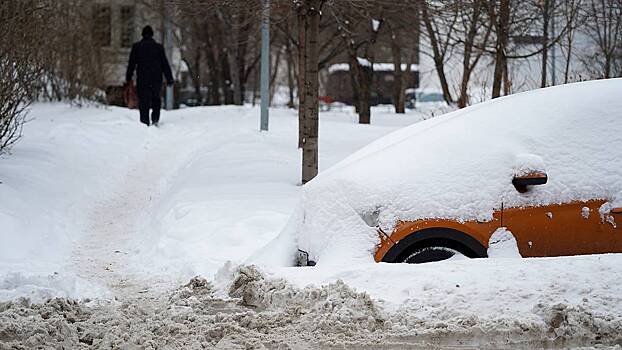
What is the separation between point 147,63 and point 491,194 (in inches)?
565

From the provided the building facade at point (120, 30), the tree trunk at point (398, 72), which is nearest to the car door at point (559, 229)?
the tree trunk at point (398, 72)

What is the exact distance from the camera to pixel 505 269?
549cm

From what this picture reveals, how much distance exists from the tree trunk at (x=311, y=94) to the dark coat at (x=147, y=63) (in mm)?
9080

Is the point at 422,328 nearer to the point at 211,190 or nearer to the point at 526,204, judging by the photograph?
the point at 526,204

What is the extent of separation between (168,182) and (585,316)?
851cm

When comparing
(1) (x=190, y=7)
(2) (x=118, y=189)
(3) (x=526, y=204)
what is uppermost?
(1) (x=190, y=7)

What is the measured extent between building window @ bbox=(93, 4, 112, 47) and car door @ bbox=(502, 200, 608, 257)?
18062 millimetres

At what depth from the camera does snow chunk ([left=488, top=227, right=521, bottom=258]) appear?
5973mm

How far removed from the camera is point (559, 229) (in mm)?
6000

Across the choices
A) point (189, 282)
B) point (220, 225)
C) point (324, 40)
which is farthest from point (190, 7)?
point (324, 40)

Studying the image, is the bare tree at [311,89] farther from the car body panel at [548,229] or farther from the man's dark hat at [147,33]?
the man's dark hat at [147,33]

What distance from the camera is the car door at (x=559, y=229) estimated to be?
597 centimetres

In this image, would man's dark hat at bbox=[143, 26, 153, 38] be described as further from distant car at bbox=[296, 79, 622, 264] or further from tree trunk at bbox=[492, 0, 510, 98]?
distant car at bbox=[296, 79, 622, 264]

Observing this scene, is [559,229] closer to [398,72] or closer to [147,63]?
[147,63]
